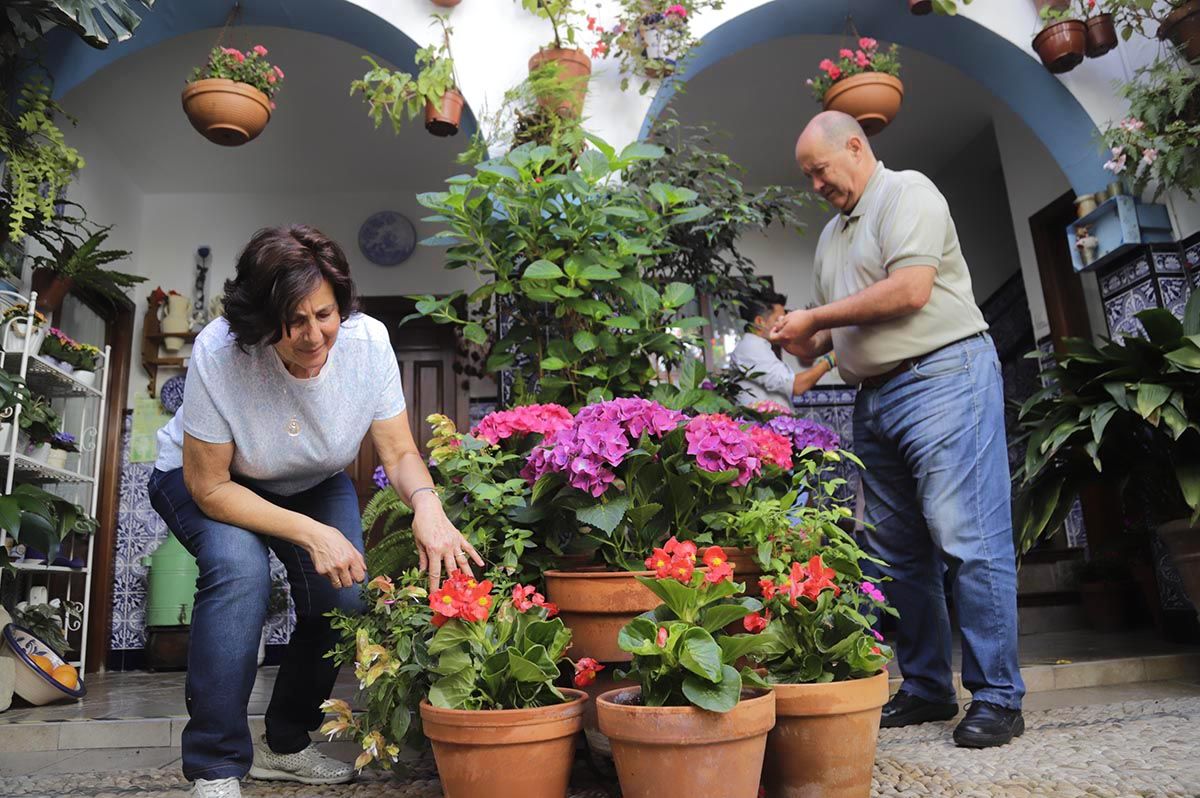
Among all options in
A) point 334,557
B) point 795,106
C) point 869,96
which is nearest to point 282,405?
point 334,557

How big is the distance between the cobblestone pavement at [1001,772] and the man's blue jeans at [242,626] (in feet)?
0.78

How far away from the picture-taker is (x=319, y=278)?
175 cm

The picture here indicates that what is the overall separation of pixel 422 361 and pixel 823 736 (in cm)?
484

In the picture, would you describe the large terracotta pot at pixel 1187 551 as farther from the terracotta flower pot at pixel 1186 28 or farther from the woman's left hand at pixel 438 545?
the woman's left hand at pixel 438 545

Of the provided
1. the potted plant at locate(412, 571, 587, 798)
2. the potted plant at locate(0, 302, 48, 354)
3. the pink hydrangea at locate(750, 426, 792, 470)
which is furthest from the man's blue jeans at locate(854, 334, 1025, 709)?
the potted plant at locate(0, 302, 48, 354)

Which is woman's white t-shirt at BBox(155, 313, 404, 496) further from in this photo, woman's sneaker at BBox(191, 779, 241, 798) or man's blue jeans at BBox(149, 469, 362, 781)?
woman's sneaker at BBox(191, 779, 241, 798)

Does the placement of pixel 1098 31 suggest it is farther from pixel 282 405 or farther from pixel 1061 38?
pixel 282 405

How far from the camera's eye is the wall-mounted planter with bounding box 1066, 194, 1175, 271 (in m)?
3.96

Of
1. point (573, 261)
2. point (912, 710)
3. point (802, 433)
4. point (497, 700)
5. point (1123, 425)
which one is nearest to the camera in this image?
point (497, 700)

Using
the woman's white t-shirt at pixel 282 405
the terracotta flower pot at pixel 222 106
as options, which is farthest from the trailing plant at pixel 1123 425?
the terracotta flower pot at pixel 222 106

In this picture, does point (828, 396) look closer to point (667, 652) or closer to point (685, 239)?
point (685, 239)

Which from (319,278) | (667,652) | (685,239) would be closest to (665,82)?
(685,239)

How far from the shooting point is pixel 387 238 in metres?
6.26

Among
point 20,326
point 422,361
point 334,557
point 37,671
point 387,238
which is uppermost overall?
point 387,238
